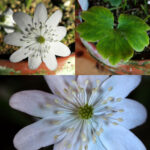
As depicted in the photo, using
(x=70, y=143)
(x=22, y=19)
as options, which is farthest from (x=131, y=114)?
(x=22, y=19)

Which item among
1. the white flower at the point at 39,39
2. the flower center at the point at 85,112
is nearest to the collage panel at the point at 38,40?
the white flower at the point at 39,39

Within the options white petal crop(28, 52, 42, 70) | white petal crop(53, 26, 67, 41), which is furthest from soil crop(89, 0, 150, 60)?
white petal crop(28, 52, 42, 70)

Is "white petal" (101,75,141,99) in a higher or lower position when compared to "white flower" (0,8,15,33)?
lower

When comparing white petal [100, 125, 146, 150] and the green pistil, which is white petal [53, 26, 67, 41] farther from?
white petal [100, 125, 146, 150]

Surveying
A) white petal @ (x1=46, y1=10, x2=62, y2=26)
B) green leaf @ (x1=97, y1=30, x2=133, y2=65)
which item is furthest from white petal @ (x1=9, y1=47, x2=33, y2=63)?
green leaf @ (x1=97, y1=30, x2=133, y2=65)

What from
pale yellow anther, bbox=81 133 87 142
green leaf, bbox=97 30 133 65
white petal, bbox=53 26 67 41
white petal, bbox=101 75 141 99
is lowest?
pale yellow anther, bbox=81 133 87 142

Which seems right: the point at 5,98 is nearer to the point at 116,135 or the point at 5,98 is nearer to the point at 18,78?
the point at 18,78

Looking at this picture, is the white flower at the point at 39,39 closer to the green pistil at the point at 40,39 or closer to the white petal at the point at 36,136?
the green pistil at the point at 40,39
